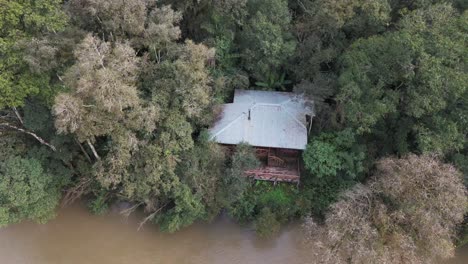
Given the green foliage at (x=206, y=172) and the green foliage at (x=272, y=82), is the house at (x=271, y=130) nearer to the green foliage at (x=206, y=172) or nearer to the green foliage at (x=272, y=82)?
the green foliage at (x=206, y=172)

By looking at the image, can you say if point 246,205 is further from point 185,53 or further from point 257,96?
point 185,53

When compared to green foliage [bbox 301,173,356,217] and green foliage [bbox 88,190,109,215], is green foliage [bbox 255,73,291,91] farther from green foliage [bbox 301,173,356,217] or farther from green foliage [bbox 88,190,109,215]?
green foliage [bbox 88,190,109,215]

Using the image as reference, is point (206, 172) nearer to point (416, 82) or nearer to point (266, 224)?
point (266, 224)

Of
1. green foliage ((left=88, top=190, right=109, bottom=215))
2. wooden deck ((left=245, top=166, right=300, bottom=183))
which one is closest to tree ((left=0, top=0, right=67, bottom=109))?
green foliage ((left=88, top=190, right=109, bottom=215))

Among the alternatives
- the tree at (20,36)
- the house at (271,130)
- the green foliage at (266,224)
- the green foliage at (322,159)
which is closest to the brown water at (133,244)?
the green foliage at (266,224)

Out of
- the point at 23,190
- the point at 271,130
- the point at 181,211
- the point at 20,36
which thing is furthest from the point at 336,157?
the point at 20,36

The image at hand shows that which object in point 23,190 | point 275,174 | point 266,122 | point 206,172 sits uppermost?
point 266,122
